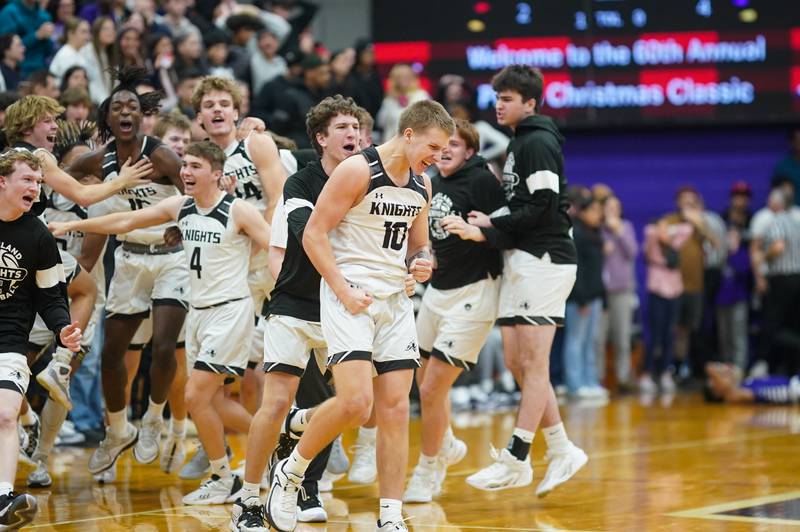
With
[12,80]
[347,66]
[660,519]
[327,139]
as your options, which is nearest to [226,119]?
[327,139]

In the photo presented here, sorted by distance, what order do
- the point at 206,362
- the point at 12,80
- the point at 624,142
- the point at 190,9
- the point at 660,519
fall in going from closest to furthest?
1. the point at 660,519
2. the point at 206,362
3. the point at 12,80
4. the point at 190,9
5. the point at 624,142

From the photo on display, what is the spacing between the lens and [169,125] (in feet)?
28.6

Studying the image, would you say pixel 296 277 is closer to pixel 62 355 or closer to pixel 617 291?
pixel 62 355

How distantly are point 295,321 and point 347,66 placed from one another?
331 inches

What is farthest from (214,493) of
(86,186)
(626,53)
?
(626,53)

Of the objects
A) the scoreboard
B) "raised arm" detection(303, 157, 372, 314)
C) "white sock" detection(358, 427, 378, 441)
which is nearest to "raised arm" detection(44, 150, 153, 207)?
"white sock" detection(358, 427, 378, 441)

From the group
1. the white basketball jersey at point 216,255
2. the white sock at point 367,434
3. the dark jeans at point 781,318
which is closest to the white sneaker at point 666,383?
the dark jeans at point 781,318

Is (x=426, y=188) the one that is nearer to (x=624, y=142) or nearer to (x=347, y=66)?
(x=347, y=66)

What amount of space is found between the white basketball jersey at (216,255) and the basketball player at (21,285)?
0.87 m

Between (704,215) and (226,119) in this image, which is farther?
(704,215)

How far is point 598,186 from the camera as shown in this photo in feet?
51.9

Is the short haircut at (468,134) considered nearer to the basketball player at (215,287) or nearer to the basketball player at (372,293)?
the basketball player at (215,287)

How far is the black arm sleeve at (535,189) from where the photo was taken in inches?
296

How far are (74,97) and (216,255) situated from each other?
3065 millimetres
